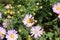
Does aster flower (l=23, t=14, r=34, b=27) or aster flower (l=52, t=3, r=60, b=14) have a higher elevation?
aster flower (l=52, t=3, r=60, b=14)

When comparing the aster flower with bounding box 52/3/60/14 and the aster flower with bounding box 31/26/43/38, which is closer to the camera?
the aster flower with bounding box 31/26/43/38

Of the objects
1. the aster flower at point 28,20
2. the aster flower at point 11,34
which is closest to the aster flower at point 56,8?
the aster flower at point 28,20

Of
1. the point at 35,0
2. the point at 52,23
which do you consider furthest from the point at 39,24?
the point at 35,0

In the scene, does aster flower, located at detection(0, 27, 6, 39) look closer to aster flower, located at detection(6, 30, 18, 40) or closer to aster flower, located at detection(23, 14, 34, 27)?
aster flower, located at detection(6, 30, 18, 40)

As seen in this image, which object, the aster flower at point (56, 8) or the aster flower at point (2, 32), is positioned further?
the aster flower at point (56, 8)

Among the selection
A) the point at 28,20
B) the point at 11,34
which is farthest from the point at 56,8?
the point at 11,34

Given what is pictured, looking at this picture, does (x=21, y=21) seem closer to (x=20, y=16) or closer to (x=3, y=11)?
(x=20, y=16)

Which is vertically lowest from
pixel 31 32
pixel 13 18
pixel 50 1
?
pixel 31 32

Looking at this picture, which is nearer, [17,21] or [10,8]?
[17,21]

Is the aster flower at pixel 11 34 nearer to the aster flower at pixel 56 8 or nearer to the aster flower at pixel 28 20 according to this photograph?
the aster flower at pixel 28 20

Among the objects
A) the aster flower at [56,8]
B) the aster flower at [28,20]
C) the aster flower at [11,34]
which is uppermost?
the aster flower at [56,8]

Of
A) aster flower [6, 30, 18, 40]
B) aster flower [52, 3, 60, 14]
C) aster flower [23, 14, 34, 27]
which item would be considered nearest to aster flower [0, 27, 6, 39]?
aster flower [6, 30, 18, 40]
